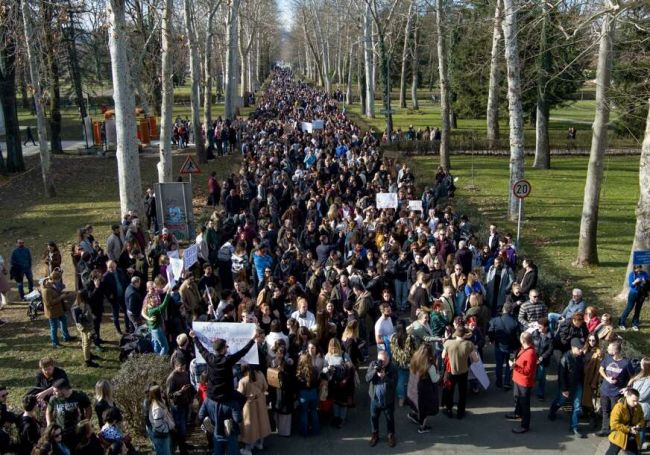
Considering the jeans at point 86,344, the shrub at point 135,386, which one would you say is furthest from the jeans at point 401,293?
the jeans at point 86,344

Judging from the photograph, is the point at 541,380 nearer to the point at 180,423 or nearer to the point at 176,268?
the point at 180,423

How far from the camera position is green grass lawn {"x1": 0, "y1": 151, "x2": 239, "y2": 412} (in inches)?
421

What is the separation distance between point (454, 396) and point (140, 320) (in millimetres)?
5567

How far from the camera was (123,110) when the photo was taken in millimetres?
16266

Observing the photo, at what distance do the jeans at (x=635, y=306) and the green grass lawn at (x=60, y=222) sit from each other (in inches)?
368

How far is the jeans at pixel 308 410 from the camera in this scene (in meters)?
8.63

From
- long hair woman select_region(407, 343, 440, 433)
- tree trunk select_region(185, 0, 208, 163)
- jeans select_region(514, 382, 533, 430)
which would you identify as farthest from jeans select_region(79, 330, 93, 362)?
tree trunk select_region(185, 0, 208, 163)

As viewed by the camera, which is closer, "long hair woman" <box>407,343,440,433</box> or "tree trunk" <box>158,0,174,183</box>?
"long hair woman" <box>407,343,440,433</box>

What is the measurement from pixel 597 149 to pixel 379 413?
32.4 ft

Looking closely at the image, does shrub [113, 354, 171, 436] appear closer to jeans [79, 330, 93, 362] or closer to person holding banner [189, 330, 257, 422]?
person holding banner [189, 330, 257, 422]

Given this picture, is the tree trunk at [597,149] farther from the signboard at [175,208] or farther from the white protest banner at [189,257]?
the signboard at [175,208]

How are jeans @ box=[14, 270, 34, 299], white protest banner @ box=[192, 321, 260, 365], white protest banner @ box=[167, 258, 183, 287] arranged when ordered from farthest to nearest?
jeans @ box=[14, 270, 34, 299]
white protest banner @ box=[167, 258, 183, 287]
white protest banner @ box=[192, 321, 260, 365]

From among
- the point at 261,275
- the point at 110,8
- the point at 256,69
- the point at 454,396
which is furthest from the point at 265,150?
the point at 256,69

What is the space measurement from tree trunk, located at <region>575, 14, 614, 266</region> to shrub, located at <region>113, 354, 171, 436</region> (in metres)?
11.4
